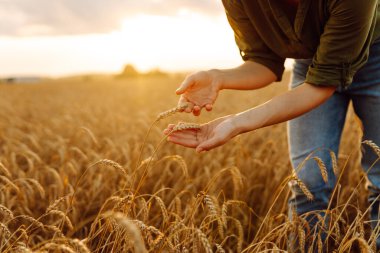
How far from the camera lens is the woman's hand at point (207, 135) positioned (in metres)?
1.64

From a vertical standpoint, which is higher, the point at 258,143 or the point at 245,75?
the point at 245,75

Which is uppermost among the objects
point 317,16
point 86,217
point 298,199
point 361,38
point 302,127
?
point 317,16

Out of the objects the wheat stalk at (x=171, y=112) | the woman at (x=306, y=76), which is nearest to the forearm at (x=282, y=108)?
the woman at (x=306, y=76)

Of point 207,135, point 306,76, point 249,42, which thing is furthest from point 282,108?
point 249,42

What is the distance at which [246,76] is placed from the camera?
82.7 inches

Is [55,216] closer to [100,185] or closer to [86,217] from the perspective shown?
[86,217]

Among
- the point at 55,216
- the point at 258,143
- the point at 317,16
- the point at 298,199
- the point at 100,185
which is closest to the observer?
the point at 317,16

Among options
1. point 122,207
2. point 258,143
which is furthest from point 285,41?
point 258,143

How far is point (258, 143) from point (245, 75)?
2.96 meters

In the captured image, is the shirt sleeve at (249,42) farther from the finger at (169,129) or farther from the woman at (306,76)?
the finger at (169,129)

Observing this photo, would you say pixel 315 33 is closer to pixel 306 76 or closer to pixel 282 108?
pixel 306 76

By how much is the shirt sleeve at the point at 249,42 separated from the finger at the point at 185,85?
45cm

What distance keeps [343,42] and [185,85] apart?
2.22 feet

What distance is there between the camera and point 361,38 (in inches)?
65.2
